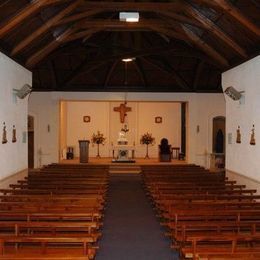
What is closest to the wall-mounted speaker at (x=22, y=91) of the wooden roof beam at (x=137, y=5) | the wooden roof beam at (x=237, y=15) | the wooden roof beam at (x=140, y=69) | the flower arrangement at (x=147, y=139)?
the wooden roof beam at (x=137, y=5)

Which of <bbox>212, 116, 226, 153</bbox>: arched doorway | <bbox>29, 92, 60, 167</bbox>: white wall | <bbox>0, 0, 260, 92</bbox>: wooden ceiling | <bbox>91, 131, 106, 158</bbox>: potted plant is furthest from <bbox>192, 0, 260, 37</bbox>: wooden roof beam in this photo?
<bbox>91, 131, 106, 158</bbox>: potted plant

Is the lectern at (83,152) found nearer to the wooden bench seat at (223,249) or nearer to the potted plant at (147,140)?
the potted plant at (147,140)

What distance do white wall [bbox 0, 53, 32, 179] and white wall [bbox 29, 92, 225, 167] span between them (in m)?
5.51

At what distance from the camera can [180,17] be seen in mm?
10398

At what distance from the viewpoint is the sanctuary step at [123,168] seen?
61.4ft

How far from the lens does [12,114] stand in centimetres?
1112

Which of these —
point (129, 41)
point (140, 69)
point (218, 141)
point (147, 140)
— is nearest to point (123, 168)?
point (140, 69)

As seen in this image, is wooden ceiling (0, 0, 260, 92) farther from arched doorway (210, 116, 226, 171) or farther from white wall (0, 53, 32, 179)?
arched doorway (210, 116, 226, 171)

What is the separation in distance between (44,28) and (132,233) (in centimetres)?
503

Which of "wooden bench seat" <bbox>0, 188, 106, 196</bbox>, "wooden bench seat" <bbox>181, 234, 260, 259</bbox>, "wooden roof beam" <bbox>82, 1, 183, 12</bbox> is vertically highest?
"wooden roof beam" <bbox>82, 1, 183, 12</bbox>

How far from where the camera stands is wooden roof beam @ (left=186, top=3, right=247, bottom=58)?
9.69m

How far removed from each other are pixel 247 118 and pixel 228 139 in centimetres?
192

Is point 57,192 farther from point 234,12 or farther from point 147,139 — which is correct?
point 147,139

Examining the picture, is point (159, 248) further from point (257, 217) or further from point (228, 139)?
point (228, 139)
